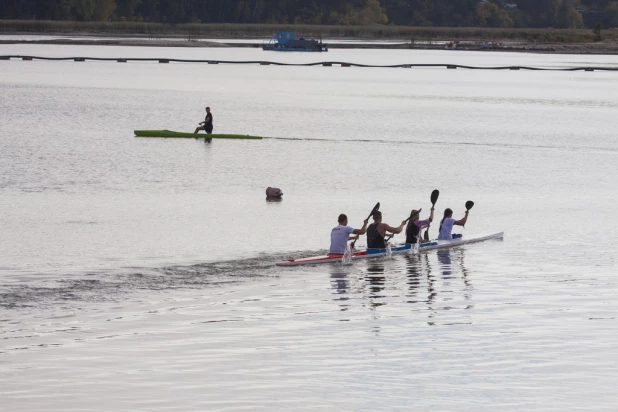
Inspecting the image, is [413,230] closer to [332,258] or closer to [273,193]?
[332,258]

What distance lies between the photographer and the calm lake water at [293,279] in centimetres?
2009

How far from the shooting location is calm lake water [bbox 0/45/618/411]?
20094 mm

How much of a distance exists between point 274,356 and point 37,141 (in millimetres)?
46752

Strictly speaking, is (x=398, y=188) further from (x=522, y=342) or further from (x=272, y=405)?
(x=272, y=405)

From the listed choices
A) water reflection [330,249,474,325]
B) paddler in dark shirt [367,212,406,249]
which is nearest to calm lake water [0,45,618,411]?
water reflection [330,249,474,325]

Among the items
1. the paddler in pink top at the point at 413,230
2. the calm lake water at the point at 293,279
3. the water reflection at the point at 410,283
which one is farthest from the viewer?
the paddler in pink top at the point at 413,230

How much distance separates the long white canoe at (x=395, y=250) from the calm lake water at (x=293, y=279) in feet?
1.26

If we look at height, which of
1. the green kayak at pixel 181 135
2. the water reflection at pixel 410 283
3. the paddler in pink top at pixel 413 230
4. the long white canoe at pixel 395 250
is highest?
the green kayak at pixel 181 135

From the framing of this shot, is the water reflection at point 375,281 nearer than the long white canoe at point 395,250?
Yes

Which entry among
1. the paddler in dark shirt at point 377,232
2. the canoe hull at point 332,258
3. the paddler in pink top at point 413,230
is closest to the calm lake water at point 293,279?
the canoe hull at point 332,258

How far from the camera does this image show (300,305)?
25.9 metres

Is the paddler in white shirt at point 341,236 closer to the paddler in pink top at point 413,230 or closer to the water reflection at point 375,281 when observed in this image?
the water reflection at point 375,281

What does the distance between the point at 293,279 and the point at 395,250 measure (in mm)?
4544

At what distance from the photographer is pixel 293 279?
2880cm
